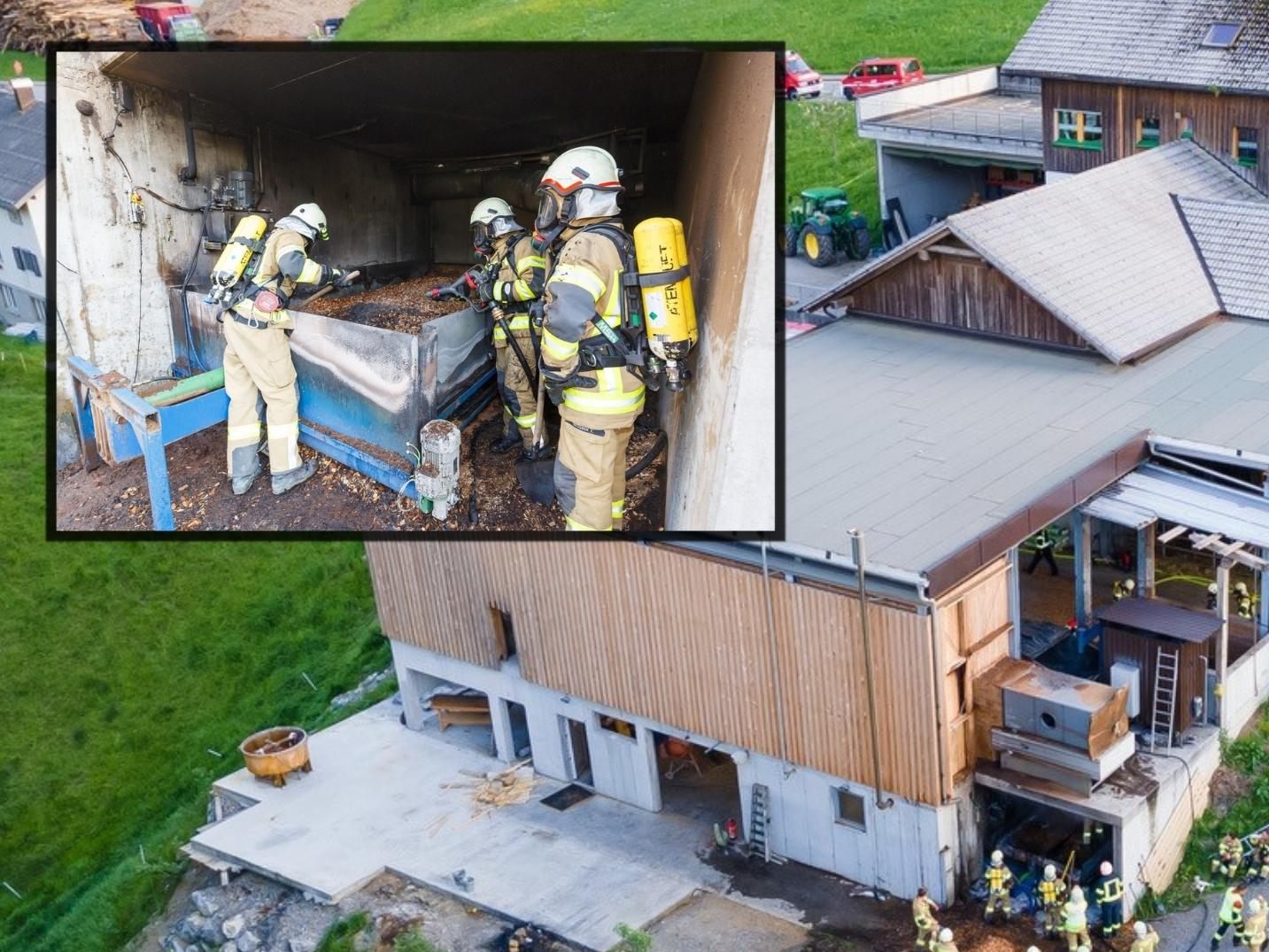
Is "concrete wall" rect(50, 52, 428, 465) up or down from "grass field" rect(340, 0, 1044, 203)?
up

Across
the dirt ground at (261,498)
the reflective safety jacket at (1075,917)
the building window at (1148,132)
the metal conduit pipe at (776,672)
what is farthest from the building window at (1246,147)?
the dirt ground at (261,498)

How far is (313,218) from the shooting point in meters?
10.2

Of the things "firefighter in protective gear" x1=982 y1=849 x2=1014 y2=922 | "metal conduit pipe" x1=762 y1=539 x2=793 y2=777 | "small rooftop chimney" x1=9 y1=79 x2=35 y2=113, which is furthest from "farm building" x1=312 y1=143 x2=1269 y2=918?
"small rooftop chimney" x1=9 y1=79 x2=35 y2=113

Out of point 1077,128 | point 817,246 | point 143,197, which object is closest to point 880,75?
point 817,246

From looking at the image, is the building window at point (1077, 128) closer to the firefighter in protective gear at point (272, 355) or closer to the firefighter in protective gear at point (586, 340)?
the firefighter in protective gear at point (586, 340)

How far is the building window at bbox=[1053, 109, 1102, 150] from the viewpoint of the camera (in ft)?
121

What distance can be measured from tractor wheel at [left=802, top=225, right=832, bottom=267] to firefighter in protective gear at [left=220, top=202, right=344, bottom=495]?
32.1m

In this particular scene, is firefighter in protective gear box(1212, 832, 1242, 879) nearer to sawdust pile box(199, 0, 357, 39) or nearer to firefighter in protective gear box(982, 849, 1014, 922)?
firefighter in protective gear box(982, 849, 1014, 922)

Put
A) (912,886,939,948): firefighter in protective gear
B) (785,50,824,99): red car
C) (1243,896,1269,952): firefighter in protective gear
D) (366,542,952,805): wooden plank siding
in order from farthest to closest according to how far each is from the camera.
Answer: (785,50,824,99): red car
(366,542,952,805): wooden plank siding
(912,886,939,948): firefighter in protective gear
(1243,896,1269,952): firefighter in protective gear

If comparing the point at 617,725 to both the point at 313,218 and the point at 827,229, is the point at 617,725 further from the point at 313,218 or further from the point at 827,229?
the point at 827,229

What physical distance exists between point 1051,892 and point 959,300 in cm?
1063

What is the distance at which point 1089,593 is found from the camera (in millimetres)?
23016

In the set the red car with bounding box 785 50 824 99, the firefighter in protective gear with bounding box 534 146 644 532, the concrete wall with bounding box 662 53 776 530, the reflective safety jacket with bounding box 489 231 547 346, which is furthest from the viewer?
the red car with bounding box 785 50 824 99

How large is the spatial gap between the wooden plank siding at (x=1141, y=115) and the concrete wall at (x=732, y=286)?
2609cm
